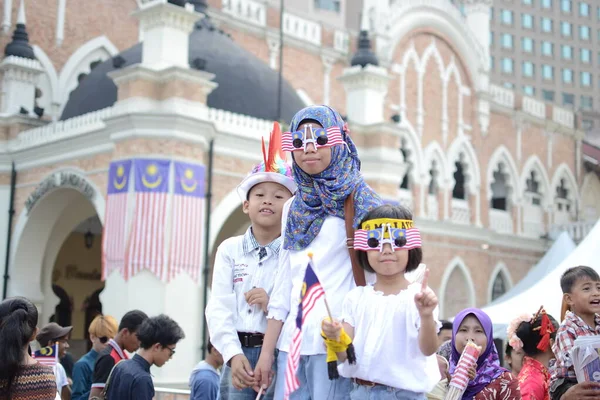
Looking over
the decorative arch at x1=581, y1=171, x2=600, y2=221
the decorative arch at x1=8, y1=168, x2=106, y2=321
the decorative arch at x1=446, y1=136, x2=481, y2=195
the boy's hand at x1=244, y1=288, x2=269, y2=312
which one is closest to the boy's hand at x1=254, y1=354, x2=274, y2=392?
the boy's hand at x1=244, y1=288, x2=269, y2=312

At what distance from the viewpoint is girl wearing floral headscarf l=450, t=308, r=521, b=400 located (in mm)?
4191

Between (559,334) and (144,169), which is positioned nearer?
(559,334)

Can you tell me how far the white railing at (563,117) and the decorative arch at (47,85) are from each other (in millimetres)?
19103

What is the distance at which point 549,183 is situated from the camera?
2889 cm

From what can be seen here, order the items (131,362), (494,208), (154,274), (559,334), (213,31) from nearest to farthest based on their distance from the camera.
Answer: (559,334), (131,362), (154,274), (213,31), (494,208)

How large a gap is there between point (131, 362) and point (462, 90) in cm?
2232

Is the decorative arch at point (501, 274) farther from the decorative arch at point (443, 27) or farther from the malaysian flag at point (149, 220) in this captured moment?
the malaysian flag at point (149, 220)

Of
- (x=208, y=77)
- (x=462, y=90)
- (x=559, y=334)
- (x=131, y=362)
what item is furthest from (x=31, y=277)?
(x=462, y=90)

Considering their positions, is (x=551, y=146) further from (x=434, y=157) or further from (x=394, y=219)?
(x=394, y=219)

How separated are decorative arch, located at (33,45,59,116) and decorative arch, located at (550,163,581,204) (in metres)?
18.7

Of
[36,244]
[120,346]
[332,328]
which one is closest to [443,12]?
[36,244]

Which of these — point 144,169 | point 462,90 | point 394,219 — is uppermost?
point 462,90

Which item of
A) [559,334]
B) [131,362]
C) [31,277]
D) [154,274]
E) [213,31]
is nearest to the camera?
[559,334]

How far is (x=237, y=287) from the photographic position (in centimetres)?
377
